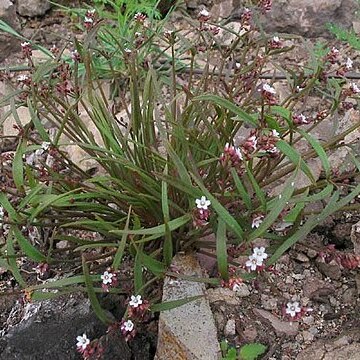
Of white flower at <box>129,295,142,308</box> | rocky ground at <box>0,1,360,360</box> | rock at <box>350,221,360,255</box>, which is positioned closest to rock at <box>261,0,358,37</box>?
rocky ground at <box>0,1,360,360</box>

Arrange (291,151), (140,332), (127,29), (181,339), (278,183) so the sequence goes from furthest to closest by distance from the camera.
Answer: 1. (127,29)
2. (278,183)
3. (140,332)
4. (181,339)
5. (291,151)

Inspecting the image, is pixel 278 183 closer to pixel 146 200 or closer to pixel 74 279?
pixel 146 200

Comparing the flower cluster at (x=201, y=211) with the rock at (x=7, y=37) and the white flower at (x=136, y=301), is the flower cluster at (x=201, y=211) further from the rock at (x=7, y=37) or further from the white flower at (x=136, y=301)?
the rock at (x=7, y=37)

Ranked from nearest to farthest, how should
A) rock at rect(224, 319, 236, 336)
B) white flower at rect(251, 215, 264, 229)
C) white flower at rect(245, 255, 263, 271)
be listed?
white flower at rect(245, 255, 263, 271)
white flower at rect(251, 215, 264, 229)
rock at rect(224, 319, 236, 336)

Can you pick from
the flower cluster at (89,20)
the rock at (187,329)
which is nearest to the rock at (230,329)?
the rock at (187,329)

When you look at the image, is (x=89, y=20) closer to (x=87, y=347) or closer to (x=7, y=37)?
(x=87, y=347)

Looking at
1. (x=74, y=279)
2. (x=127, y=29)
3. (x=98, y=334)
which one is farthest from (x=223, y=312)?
(x=127, y=29)

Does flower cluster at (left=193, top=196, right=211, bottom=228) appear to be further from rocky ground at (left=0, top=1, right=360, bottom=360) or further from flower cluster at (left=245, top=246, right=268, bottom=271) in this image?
rocky ground at (left=0, top=1, right=360, bottom=360)
